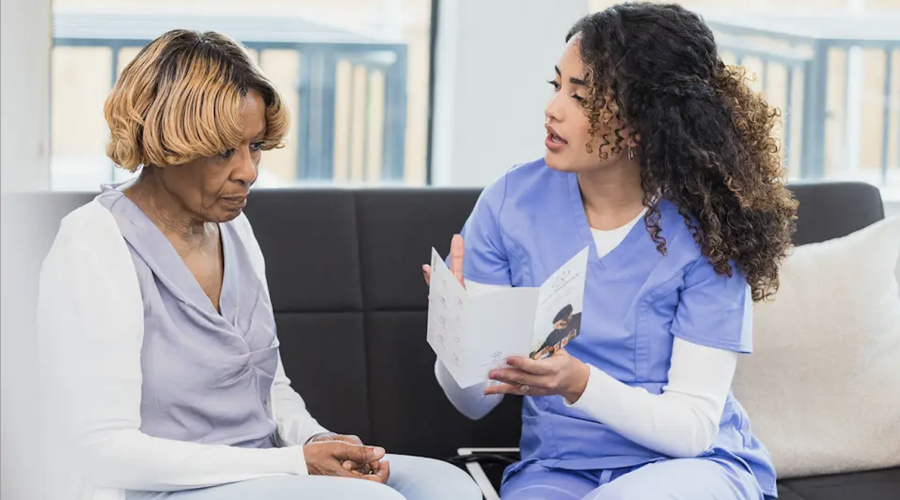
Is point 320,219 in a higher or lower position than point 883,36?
lower

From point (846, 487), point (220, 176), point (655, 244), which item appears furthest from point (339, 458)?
point (846, 487)

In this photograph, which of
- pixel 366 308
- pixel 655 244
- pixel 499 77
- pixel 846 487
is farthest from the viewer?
pixel 499 77

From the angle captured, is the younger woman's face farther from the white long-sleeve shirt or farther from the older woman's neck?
the older woman's neck

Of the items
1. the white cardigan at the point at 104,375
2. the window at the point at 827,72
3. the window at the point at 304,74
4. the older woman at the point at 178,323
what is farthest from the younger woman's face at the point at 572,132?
the window at the point at 827,72

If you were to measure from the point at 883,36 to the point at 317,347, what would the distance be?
2.20 m

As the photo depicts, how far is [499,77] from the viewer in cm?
263

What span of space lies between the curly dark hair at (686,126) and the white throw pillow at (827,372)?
364 millimetres

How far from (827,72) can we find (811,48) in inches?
3.8

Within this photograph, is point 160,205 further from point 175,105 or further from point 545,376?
point 545,376

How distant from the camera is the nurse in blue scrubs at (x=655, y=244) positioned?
154cm

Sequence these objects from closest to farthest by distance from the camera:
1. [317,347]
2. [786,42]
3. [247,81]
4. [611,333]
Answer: [247,81] → [611,333] → [317,347] → [786,42]

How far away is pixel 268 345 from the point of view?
1.46 metres

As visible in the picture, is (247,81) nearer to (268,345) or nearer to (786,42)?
(268,345)

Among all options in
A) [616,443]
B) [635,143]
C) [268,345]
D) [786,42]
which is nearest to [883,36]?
[786,42]
